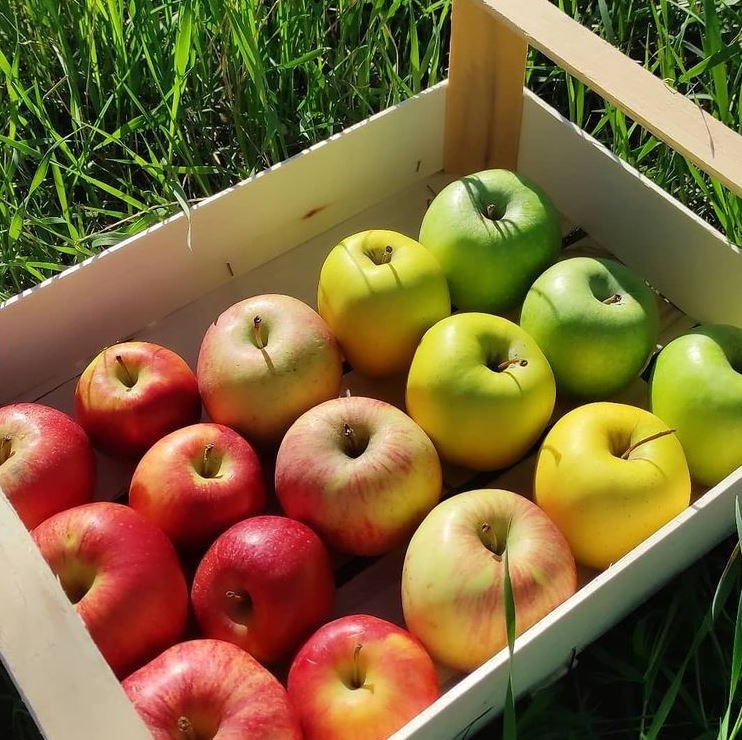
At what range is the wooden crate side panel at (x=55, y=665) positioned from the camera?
72cm

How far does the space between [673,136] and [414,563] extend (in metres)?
0.57

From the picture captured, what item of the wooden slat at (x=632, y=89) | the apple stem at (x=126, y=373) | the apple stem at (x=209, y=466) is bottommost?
the apple stem at (x=209, y=466)

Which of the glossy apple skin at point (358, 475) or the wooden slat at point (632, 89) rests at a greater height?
the wooden slat at point (632, 89)

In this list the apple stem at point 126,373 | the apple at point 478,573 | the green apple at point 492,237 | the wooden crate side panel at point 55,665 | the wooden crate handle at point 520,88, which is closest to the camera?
the wooden crate side panel at point 55,665

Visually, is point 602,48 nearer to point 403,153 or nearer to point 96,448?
point 403,153

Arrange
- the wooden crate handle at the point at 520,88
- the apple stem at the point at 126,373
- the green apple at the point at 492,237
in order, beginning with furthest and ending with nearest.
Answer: the green apple at the point at 492,237, the apple stem at the point at 126,373, the wooden crate handle at the point at 520,88

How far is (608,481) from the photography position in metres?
1.12

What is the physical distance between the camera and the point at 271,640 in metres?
1.08

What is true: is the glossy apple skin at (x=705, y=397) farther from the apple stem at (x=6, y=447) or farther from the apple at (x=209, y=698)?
the apple stem at (x=6, y=447)

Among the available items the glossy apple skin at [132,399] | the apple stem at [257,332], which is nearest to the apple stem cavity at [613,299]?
the apple stem at [257,332]

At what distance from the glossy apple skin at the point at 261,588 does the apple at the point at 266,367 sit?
0.56 feet

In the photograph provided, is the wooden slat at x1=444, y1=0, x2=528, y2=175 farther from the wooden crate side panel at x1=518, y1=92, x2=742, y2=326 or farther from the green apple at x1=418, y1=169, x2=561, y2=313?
the green apple at x1=418, y1=169, x2=561, y2=313

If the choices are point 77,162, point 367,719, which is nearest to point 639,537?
point 367,719

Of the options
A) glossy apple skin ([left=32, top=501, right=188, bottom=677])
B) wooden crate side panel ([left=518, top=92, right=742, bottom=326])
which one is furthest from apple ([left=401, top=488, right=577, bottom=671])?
wooden crate side panel ([left=518, top=92, right=742, bottom=326])
